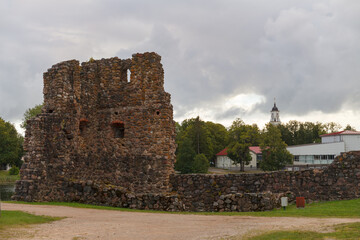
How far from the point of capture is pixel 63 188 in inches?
683

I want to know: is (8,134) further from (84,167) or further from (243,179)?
(243,179)

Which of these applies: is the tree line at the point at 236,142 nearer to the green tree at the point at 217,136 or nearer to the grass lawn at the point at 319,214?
the green tree at the point at 217,136

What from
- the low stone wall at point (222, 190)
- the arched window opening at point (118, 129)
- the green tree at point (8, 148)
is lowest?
the low stone wall at point (222, 190)

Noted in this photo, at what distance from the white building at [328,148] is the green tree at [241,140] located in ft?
26.4

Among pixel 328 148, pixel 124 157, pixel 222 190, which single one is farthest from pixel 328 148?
pixel 124 157

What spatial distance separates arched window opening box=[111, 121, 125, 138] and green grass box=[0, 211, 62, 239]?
7570 mm

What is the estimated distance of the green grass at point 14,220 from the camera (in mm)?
9472

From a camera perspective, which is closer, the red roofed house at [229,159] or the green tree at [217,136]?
the red roofed house at [229,159]

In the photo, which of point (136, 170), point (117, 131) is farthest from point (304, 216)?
point (117, 131)

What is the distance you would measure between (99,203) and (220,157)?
232 ft

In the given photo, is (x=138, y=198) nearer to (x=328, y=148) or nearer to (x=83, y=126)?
(x=83, y=126)

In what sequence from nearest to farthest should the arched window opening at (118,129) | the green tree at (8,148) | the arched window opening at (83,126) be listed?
the arched window opening at (118,129), the arched window opening at (83,126), the green tree at (8,148)

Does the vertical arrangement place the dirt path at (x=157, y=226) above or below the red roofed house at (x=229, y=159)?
below

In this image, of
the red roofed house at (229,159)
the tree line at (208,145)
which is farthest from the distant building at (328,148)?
the red roofed house at (229,159)
